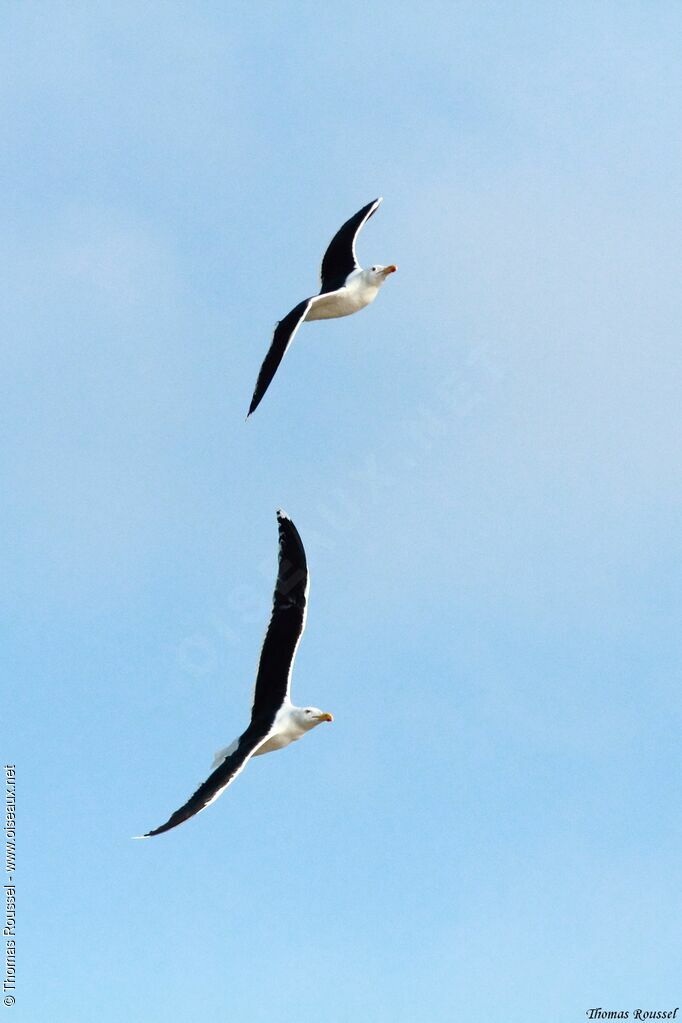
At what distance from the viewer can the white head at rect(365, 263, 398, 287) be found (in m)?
38.7

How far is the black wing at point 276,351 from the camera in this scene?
34.0 meters

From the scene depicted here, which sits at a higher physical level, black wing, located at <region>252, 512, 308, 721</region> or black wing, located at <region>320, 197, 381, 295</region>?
black wing, located at <region>320, 197, 381, 295</region>

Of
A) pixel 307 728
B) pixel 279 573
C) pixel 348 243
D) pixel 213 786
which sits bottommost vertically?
pixel 213 786

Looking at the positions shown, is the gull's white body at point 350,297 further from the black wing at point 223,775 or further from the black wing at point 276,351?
the black wing at point 223,775

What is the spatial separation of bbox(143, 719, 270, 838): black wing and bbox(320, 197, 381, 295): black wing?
10.9 meters

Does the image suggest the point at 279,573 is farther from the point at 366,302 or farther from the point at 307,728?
the point at 366,302

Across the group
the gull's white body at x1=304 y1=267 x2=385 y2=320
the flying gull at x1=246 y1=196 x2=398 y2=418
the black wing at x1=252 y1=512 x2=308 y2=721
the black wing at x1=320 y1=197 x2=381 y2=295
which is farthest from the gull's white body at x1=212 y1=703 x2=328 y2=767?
the black wing at x1=320 y1=197 x2=381 y2=295

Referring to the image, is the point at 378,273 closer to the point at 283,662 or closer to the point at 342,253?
the point at 342,253

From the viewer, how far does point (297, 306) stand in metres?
36.1

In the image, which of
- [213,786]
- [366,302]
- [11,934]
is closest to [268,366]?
→ [366,302]

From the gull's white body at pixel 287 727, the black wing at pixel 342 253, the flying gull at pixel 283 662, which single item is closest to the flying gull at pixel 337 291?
the black wing at pixel 342 253

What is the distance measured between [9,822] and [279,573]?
7429 millimetres

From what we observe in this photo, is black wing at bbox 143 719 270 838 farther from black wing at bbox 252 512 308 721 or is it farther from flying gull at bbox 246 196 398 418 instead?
flying gull at bbox 246 196 398 418

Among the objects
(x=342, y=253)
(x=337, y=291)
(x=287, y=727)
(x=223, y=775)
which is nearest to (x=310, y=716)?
(x=287, y=727)
